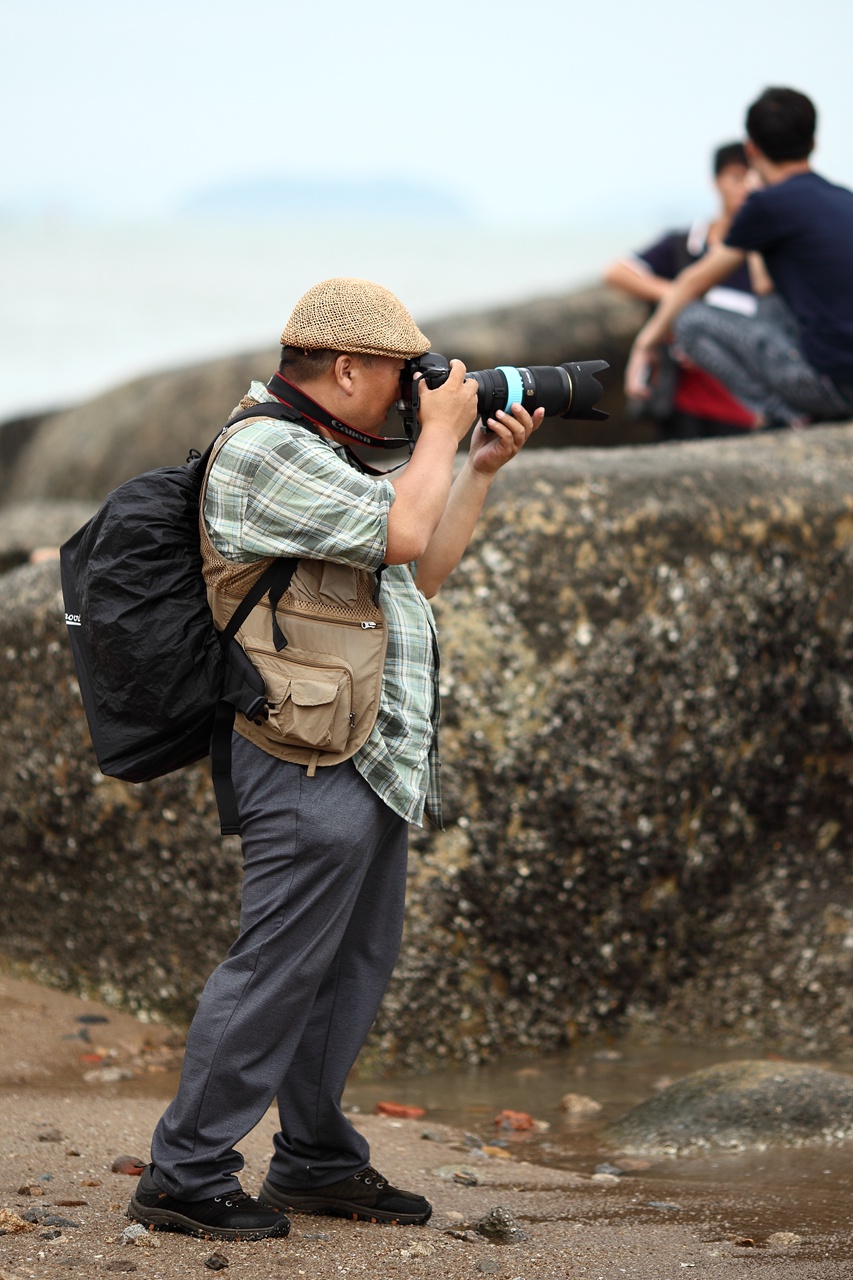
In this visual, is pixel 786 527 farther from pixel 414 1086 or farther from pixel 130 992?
pixel 130 992

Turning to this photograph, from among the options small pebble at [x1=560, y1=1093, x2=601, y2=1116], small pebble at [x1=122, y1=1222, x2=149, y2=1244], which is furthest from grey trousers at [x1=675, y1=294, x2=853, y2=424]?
small pebble at [x1=122, y1=1222, x2=149, y2=1244]

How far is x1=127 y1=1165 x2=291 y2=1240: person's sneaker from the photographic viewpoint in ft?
8.88

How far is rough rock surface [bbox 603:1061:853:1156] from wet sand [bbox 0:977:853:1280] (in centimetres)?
19

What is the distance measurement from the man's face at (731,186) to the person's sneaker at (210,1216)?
19.2ft

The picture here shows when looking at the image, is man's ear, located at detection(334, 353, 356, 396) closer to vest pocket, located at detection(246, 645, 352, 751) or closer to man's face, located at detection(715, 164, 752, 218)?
vest pocket, located at detection(246, 645, 352, 751)

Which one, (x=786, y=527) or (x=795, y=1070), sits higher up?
(x=786, y=527)

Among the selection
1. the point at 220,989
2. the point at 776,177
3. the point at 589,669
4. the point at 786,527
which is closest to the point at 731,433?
the point at 776,177

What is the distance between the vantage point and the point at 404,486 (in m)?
2.67

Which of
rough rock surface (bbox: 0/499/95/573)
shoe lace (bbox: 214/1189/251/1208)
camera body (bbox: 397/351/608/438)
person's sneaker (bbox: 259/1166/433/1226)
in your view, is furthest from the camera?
rough rock surface (bbox: 0/499/95/573)

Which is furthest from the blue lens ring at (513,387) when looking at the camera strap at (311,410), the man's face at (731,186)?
the man's face at (731,186)

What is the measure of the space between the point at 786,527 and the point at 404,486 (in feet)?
7.50

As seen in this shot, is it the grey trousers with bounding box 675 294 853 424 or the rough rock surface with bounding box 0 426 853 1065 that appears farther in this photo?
the grey trousers with bounding box 675 294 853 424

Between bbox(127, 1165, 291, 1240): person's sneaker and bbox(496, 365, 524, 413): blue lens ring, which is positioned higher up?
bbox(496, 365, 524, 413): blue lens ring

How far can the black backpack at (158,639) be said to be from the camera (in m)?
2.72
